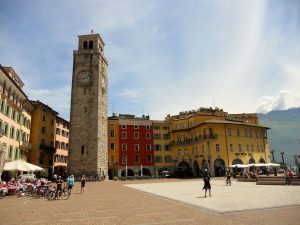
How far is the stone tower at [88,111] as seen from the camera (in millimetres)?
47938

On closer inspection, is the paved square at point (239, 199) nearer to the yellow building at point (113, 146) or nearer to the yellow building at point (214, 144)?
the yellow building at point (214, 144)

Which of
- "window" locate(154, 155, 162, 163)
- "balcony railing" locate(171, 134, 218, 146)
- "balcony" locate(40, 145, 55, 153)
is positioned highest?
"balcony railing" locate(171, 134, 218, 146)

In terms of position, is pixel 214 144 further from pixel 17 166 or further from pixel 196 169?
pixel 17 166

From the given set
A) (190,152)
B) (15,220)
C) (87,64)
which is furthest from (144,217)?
(190,152)

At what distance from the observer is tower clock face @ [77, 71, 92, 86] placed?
5175 centimetres

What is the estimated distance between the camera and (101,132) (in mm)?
51188

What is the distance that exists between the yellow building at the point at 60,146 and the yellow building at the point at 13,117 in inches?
537

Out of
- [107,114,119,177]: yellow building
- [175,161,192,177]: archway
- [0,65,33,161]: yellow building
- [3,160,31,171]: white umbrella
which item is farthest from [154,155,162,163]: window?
[3,160,31,171]: white umbrella

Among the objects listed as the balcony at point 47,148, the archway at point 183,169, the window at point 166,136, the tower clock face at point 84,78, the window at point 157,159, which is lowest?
the archway at point 183,169

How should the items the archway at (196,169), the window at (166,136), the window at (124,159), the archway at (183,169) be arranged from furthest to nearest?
the window at (166,136) → the window at (124,159) → the archway at (183,169) → the archway at (196,169)

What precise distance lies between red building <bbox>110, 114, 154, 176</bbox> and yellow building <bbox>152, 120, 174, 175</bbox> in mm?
1053

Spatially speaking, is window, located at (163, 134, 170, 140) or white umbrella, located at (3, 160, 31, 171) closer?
white umbrella, located at (3, 160, 31, 171)

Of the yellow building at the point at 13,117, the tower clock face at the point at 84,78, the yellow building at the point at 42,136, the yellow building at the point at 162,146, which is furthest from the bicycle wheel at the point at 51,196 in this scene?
the yellow building at the point at 162,146

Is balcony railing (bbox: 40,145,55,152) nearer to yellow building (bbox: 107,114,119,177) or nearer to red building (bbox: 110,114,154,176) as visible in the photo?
yellow building (bbox: 107,114,119,177)
